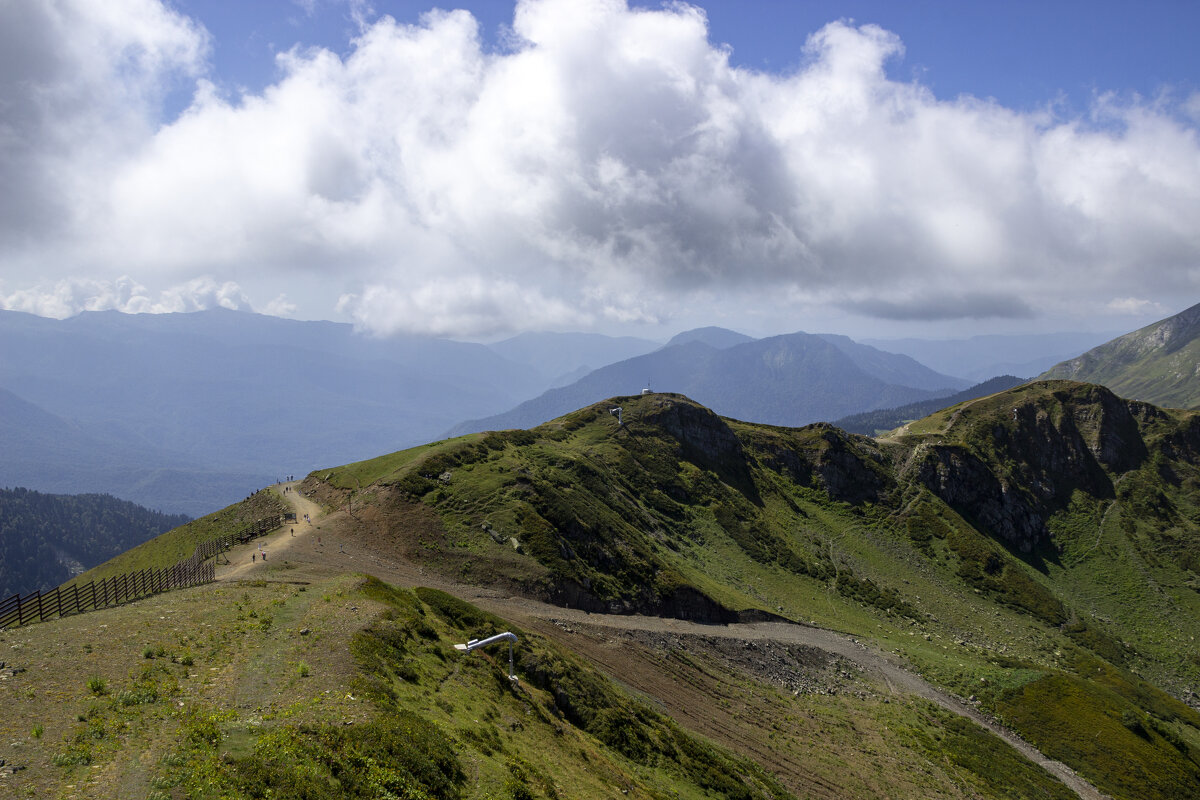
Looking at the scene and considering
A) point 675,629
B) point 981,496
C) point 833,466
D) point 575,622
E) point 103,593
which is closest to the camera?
point 103,593

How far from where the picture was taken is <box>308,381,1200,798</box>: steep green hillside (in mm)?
59750

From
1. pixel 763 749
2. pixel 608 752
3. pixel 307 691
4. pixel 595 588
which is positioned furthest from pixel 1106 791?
pixel 307 691

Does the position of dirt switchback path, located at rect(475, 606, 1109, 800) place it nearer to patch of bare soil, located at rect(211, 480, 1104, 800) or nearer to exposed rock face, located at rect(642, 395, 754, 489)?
patch of bare soil, located at rect(211, 480, 1104, 800)

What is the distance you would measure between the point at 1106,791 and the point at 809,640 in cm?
2756

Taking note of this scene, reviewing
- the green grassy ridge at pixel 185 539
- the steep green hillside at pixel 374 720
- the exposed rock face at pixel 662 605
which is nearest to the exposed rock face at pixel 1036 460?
the exposed rock face at pixel 662 605

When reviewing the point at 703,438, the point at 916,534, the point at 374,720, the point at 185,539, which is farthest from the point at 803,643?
the point at 185,539

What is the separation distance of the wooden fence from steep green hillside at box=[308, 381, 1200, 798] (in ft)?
53.5

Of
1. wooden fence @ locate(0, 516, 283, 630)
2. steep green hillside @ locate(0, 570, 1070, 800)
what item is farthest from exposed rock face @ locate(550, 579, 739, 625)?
wooden fence @ locate(0, 516, 283, 630)

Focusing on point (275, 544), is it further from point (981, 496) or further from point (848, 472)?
point (981, 496)

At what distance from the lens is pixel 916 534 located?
4400 inches

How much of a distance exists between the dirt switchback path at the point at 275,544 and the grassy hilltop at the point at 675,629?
3.84ft

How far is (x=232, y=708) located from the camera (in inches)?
791

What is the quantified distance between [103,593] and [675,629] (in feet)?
145

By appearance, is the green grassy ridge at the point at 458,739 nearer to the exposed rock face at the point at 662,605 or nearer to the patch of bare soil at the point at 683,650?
the patch of bare soil at the point at 683,650
